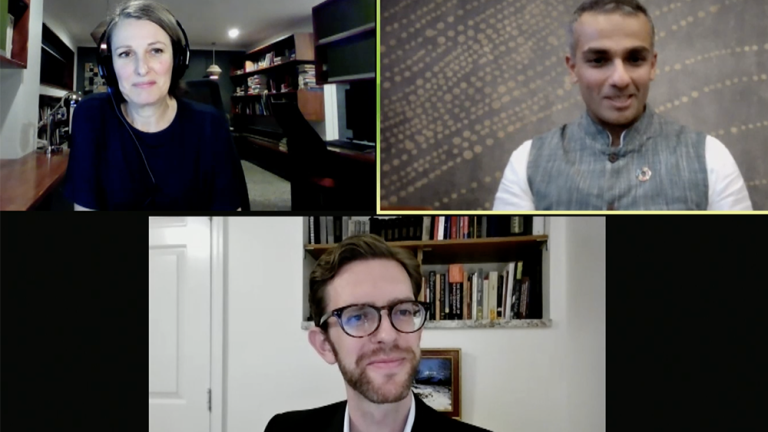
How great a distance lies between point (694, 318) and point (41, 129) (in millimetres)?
1918

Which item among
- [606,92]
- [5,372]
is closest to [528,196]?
[606,92]

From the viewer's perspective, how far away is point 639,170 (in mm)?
2027

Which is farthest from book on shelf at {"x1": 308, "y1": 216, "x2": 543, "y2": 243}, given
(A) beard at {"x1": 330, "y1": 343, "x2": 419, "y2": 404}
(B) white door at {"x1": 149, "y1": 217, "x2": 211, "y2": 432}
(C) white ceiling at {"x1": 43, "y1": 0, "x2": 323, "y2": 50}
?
(B) white door at {"x1": 149, "y1": 217, "x2": 211, "y2": 432}

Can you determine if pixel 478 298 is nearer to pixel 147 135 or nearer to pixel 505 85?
pixel 505 85

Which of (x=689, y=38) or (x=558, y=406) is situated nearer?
(x=558, y=406)

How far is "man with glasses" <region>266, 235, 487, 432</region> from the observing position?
1.77 meters

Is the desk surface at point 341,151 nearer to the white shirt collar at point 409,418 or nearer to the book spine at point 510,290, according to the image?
the book spine at point 510,290

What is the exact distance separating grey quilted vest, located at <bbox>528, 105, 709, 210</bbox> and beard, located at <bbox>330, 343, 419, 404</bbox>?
0.60m

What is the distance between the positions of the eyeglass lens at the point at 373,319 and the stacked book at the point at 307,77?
0.66 metres

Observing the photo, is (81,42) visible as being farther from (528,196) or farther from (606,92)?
(606,92)

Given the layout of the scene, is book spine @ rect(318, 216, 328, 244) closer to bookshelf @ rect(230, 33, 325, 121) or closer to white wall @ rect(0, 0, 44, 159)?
bookshelf @ rect(230, 33, 325, 121)

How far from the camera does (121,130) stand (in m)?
1.98

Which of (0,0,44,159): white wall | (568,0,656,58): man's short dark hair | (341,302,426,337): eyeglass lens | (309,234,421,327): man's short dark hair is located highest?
(568,0,656,58): man's short dark hair

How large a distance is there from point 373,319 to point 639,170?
881 mm
